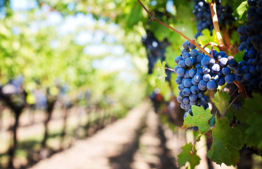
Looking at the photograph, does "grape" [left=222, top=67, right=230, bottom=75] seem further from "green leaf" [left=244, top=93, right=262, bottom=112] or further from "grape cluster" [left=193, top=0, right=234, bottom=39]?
"grape cluster" [left=193, top=0, right=234, bottom=39]

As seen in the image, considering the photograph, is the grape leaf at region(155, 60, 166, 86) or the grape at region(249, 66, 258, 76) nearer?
the grape at region(249, 66, 258, 76)

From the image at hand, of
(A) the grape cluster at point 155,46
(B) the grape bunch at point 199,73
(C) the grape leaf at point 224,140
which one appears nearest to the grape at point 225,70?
(B) the grape bunch at point 199,73

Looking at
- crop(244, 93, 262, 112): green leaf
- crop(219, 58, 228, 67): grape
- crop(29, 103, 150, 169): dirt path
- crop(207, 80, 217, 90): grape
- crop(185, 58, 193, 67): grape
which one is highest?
crop(185, 58, 193, 67): grape

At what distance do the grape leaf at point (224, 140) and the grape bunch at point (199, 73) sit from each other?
0.14 m

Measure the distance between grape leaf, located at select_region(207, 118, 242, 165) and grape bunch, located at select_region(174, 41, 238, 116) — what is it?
0.14m

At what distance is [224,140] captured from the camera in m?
0.97

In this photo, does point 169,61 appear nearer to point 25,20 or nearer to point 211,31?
point 211,31

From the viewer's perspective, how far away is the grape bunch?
96 cm

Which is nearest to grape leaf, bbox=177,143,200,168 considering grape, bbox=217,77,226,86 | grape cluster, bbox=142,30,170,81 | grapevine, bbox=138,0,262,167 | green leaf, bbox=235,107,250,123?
grapevine, bbox=138,0,262,167

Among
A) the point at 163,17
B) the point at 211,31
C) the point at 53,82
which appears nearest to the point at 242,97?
the point at 211,31

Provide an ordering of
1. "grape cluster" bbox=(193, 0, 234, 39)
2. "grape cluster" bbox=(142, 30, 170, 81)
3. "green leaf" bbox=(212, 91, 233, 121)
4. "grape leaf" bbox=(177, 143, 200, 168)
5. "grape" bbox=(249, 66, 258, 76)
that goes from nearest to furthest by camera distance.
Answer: "grape" bbox=(249, 66, 258, 76)
"green leaf" bbox=(212, 91, 233, 121)
"grape leaf" bbox=(177, 143, 200, 168)
"grape cluster" bbox=(193, 0, 234, 39)
"grape cluster" bbox=(142, 30, 170, 81)

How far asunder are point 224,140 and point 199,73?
346 mm

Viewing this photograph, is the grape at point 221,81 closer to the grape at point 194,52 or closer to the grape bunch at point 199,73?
the grape bunch at point 199,73

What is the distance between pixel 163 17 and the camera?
2.15 m
